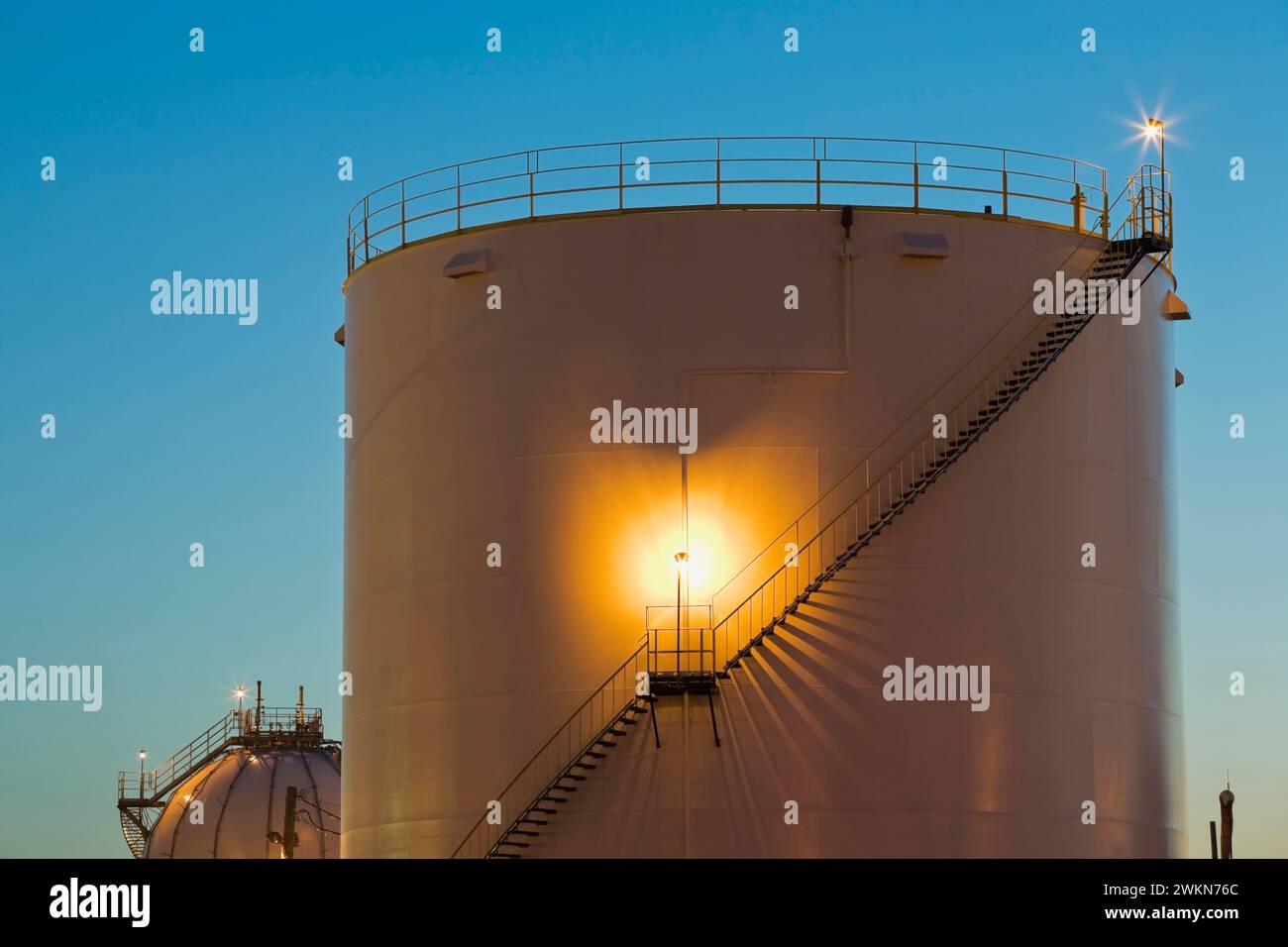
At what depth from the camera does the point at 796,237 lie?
121 ft

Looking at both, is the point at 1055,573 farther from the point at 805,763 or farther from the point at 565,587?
the point at 565,587

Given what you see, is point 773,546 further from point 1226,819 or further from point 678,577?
point 1226,819

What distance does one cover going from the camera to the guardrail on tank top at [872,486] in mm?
35594

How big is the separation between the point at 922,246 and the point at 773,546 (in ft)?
18.5

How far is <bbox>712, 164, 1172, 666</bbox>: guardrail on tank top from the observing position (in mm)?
35594

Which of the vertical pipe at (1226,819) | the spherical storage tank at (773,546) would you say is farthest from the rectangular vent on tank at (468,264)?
the vertical pipe at (1226,819)

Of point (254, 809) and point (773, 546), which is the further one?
point (254, 809)

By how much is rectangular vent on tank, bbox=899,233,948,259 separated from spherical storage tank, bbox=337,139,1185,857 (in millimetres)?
62

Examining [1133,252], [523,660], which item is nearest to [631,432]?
[523,660]

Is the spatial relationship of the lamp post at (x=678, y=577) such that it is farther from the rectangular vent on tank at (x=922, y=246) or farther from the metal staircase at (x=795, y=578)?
the rectangular vent on tank at (x=922, y=246)

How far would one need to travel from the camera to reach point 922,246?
36906 mm

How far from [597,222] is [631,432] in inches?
151

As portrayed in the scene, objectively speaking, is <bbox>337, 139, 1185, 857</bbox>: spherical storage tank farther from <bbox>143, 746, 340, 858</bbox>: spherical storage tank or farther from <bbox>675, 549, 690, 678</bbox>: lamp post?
<bbox>143, 746, 340, 858</bbox>: spherical storage tank

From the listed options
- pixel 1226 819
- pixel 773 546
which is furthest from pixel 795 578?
pixel 1226 819
